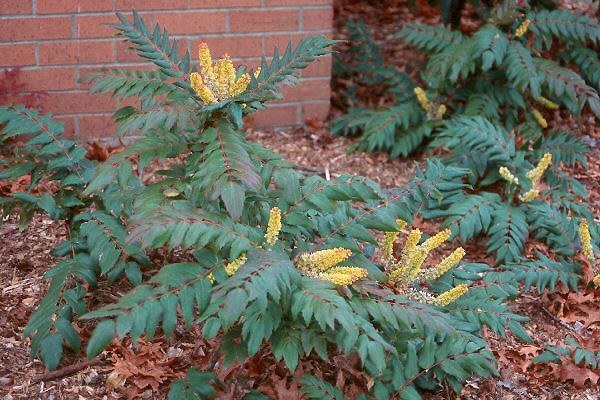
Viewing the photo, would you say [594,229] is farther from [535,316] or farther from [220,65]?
[220,65]

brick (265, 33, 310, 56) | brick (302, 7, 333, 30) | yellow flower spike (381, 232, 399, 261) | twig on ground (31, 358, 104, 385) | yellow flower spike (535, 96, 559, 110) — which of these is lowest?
twig on ground (31, 358, 104, 385)

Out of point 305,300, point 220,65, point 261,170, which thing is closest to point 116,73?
point 220,65

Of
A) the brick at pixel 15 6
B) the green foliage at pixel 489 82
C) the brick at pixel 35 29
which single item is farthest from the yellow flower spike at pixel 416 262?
the brick at pixel 15 6

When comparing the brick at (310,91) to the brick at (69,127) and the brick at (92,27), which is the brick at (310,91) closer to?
the brick at (92,27)

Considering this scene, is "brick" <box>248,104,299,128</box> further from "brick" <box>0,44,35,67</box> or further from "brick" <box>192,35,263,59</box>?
"brick" <box>0,44,35,67</box>

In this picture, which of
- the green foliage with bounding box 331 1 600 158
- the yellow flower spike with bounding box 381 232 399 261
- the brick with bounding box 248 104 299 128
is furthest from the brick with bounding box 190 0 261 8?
the yellow flower spike with bounding box 381 232 399 261

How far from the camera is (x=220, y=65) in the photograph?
2.70 m

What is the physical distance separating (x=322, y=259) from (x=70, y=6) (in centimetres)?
253

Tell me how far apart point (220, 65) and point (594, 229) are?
7.19 ft

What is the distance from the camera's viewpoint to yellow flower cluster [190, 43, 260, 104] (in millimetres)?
2650

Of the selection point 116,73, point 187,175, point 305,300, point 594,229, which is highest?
point 116,73

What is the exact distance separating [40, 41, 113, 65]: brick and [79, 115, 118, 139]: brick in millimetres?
331

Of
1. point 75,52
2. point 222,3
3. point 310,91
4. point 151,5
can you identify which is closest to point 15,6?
point 75,52

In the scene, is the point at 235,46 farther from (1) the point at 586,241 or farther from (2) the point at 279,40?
(1) the point at 586,241
